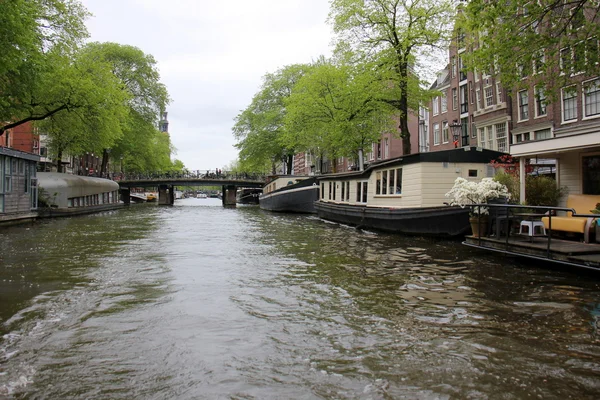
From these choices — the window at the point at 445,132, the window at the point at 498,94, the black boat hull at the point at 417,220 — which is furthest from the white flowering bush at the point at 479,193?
the window at the point at 445,132

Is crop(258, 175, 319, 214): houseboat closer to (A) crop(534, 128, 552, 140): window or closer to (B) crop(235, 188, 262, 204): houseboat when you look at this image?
(A) crop(534, 128, 552, 140): window

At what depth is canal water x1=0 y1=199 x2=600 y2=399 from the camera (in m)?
4.29

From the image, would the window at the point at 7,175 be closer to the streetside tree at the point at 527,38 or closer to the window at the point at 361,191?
the window at the point at 361,191

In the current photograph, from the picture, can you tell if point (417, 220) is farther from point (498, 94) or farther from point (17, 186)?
point (17, 186)

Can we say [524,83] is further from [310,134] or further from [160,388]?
[310,134]

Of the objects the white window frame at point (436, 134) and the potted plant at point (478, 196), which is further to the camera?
the white window frame at point (436, 134)

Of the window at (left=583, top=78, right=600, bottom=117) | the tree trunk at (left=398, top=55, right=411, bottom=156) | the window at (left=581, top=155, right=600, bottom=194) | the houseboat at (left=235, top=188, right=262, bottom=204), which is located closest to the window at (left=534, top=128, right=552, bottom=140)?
the window at (left=583, top=78, right=600, bottom=117)

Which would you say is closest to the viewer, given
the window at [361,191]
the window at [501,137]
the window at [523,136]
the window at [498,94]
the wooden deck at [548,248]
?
the wooden deck at [548,248]

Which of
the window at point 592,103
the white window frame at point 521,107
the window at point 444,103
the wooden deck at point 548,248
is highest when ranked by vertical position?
the window at point 444,103

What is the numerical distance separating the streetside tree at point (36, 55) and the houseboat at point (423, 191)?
1414 centimetres

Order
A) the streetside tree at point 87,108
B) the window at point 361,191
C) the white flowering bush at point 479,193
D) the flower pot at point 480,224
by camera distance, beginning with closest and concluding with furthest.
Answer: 1. the flower pot at point 480,224
2. the white flowering bush at point 479,193
3. the window at point 361,191
4. the streetside tree at point 87,108

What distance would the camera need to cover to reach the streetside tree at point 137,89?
47.1 m

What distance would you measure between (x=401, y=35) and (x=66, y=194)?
23.0 metres

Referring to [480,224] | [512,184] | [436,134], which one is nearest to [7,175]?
[480,224]
